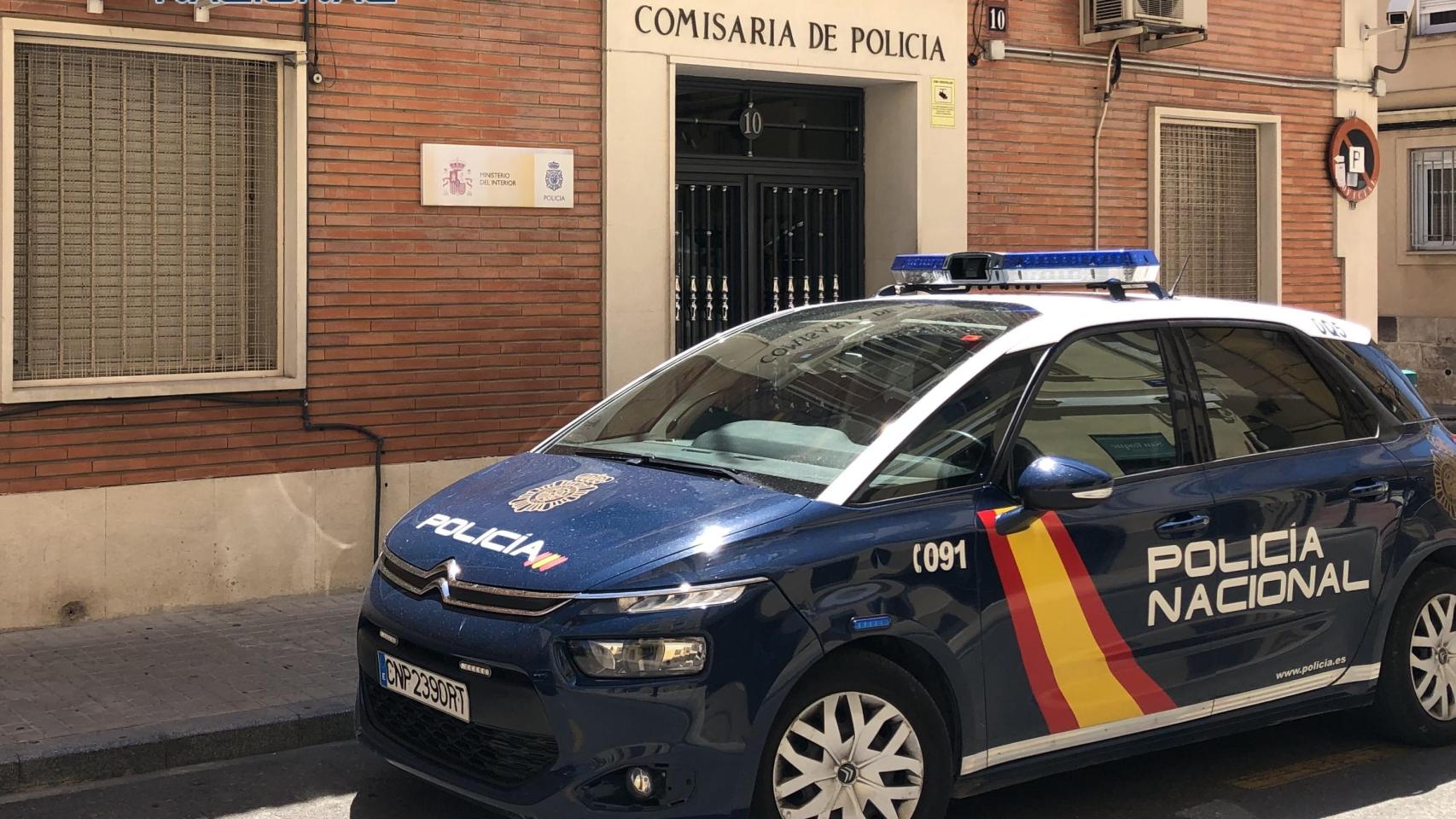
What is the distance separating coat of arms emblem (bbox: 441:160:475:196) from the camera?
866 centimetres

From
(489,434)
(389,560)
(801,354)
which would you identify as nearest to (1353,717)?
(801,354)

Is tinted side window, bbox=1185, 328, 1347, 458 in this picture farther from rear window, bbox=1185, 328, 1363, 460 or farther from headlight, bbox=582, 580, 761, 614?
headlight, bbox=582, 580, 761, 614

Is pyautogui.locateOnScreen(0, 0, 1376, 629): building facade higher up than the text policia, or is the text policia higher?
pyautogui.locateOnScreen(0, 0, 1376, 629): building facade

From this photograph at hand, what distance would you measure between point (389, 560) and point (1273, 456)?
3021 mm

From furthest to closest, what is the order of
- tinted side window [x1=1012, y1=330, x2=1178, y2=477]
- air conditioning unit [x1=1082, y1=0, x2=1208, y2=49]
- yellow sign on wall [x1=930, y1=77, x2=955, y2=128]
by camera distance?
air conditioning unit [x1=1082, y1=0, x2=1208, y2=49]
yellow sign on wall [x1=930, y1=77, x2=955, y2=128]
tinted side window [x1=1012, y1=330, x2=1178, y2=477]

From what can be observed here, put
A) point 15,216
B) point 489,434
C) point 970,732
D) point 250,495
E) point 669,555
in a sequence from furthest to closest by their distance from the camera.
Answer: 1. point 489,434
2. point 250,495
3. point 15,216
4. point 970,732
5. point 669,555

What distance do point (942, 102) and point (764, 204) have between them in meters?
1.42

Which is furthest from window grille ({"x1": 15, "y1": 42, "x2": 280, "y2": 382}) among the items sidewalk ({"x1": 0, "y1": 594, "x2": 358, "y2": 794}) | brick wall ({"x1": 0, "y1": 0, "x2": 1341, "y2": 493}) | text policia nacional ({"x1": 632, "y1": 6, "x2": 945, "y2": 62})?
text policia nacional ({"x1": 632, "y1": 6, "x2": 945, "y2": 62})

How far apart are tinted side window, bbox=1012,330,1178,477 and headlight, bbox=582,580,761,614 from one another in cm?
116

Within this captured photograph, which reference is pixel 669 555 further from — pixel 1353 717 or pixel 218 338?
pixel 218 338

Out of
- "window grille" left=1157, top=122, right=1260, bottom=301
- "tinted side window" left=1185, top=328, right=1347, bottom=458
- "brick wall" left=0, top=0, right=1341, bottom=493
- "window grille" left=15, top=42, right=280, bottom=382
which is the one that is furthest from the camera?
"window grille" left=1157, top=122, right=1260, bottom=301

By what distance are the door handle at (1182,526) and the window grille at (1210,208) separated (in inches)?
288

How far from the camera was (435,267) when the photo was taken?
8664 millimetres

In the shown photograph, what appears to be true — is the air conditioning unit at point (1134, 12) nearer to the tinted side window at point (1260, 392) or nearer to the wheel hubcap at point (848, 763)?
the tinted side window at point (1260, 392)
